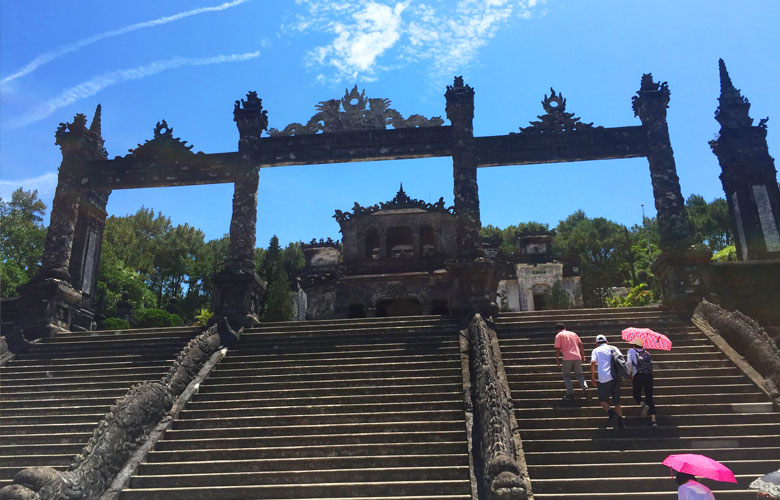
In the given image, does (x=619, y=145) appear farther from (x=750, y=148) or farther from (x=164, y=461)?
(x=164, y=461)

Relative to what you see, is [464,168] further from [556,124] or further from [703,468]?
[703,468]

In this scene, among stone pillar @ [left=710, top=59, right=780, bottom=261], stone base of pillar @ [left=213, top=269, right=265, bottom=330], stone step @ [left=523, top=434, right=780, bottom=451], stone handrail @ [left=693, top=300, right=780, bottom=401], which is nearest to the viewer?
stone step @ [left=523, top=434, right=780, bottom=451]

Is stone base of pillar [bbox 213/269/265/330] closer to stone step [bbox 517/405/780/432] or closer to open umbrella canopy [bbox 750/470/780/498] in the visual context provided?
stone step [bbox 517/405/780/432]

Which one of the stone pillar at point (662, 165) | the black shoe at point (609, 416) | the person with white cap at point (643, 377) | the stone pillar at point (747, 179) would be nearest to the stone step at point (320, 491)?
the black shoe at point (609, 416)

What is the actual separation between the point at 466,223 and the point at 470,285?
2.11m

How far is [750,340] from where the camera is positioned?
1048 centimetres

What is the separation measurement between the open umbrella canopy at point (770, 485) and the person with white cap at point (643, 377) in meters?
3.61

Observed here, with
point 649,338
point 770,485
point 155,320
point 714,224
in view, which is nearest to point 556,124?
point 649,338

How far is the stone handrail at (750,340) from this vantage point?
31.3 ft

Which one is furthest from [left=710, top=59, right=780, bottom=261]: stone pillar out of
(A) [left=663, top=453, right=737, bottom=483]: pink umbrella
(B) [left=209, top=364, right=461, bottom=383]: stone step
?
(A) [left=663, top=453, right=737, bottom=483]: pink umbrella

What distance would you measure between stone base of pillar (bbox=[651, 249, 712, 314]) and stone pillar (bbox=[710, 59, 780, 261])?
2955mm

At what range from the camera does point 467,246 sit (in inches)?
605

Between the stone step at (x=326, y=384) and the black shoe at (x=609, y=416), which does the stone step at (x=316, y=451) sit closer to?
the stone step at (x=326, y=384)

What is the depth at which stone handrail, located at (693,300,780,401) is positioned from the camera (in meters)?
9.55
